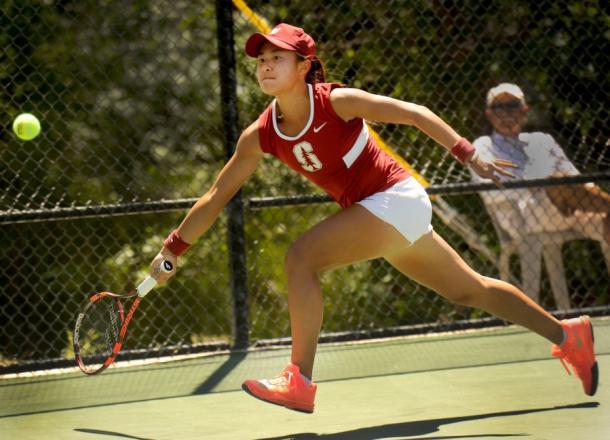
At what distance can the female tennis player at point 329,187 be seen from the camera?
165 inches

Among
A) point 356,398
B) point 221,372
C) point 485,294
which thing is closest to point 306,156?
point 485,294

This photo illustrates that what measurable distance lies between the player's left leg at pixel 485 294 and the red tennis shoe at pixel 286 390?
1.97ft

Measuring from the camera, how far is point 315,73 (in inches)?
176

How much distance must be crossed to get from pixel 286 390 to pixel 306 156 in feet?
2.76

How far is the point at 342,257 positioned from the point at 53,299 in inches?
111

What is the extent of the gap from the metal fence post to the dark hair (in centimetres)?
169

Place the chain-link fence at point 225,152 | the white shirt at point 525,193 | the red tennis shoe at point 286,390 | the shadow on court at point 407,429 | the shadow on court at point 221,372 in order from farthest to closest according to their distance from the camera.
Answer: the white shirt at point 525,193, the chain-link fence at point 225,152, the shadow on court at point 221,372, the shadow on court at point 407,429, the red tennis shoe at point 286,390

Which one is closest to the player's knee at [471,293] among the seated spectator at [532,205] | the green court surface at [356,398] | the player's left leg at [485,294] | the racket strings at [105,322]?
the player's left leg at [485,294]

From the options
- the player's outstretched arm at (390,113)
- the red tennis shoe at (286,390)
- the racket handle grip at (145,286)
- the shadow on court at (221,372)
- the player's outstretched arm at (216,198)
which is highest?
the player's outstretched arm at (390,113)

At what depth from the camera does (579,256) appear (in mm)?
7215

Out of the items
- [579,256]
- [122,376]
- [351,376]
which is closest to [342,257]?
[351,376]

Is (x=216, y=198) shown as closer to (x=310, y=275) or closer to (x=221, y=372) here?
(x=310, y=275)

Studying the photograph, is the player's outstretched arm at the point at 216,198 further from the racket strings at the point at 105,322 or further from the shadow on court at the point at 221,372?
the shadow on court at the point at 221,372

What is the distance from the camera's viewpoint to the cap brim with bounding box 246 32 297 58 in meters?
4.23
